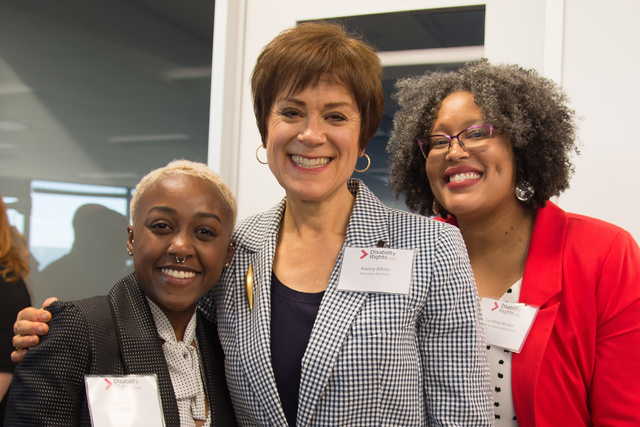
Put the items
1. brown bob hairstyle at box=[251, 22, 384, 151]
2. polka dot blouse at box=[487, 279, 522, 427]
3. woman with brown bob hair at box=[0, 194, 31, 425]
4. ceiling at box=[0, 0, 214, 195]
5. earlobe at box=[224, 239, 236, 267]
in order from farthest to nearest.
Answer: ceiling at box=[0, 0, 214, 195]
woman with brown bob hair at box=[0, 194, 31, 425]
polka dot blouse at box=[487, 279, 522, 427]
earlobe at box=[224, 239, 236, 267]
brown bob hairstyle at box=[251, 22, 384, 151]

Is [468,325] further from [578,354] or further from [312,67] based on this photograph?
[312,67]

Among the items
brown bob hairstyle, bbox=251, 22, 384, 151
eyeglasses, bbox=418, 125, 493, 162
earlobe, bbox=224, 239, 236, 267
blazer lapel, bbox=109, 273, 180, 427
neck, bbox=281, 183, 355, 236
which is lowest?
blazer lapel, bbox=109, 273, 180, 427

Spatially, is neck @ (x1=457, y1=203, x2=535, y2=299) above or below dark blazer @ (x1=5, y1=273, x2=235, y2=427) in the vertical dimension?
above

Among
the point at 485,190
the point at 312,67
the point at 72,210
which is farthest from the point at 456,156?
the point at 72,210

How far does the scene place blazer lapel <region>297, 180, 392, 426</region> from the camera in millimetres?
1447

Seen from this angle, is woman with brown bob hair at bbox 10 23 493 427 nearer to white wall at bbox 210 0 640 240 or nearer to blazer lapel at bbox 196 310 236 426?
blazer lapel at bbox 196 310 236 426

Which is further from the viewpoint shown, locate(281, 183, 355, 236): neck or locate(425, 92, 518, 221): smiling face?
locate(425, 92, 518, 221): smiling face

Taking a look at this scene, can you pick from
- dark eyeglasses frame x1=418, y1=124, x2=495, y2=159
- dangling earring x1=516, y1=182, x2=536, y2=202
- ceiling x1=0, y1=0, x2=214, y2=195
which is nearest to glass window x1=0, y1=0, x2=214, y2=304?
ceiling x1=0, y1=0, x2=214, y2=195

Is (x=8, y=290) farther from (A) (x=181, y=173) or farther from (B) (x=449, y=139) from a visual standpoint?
(B) (x=449, y=139)

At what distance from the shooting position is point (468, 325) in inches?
58.2

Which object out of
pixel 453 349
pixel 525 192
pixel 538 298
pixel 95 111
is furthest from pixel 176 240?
pixel 95 111

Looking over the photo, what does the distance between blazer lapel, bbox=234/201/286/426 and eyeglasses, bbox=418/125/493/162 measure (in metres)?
0.59

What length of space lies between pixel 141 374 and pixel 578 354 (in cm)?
126

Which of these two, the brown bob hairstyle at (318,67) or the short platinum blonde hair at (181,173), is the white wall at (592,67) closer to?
the brown bob hairstyle at (318,67)
